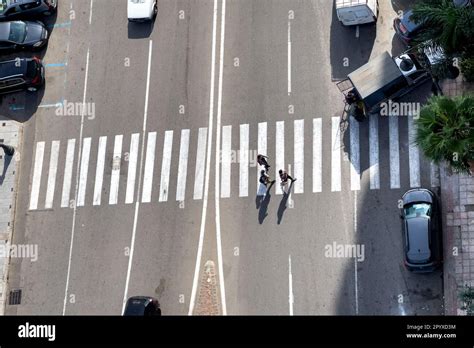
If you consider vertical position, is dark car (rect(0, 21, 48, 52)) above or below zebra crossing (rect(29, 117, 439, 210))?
above

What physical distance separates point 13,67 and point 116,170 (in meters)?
9.84

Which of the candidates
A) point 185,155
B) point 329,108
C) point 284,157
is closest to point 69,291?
point 185,155

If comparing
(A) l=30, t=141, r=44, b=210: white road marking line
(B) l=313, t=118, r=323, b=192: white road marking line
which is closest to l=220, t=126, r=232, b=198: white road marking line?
(B) l=313, t=118, r=323, b=192: white road marking line

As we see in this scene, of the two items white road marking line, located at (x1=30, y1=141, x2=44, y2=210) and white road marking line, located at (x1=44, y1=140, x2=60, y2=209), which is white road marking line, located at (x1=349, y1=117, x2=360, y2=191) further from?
white road marking line, located at (x1=30, y1=141, x2=44, y2=210)

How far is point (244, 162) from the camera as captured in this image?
42688mm

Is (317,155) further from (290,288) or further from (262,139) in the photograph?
(290,288)

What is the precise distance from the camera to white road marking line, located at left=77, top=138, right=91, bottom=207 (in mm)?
45219

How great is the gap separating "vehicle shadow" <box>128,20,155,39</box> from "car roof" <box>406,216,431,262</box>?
68.2 ft

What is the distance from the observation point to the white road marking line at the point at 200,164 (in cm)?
4291

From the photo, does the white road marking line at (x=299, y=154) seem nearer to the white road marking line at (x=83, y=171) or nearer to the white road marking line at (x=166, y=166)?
the white road marking line at (x=166, y=166)

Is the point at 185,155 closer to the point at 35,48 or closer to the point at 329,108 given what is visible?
the point at 329,108

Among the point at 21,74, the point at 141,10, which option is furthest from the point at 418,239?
the point at 21,74

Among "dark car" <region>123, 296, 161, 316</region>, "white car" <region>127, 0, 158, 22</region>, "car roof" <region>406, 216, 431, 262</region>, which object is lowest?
"dark car" <region>123, 296, 161, 316</region>

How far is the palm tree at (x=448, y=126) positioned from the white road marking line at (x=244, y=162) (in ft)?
44.5
